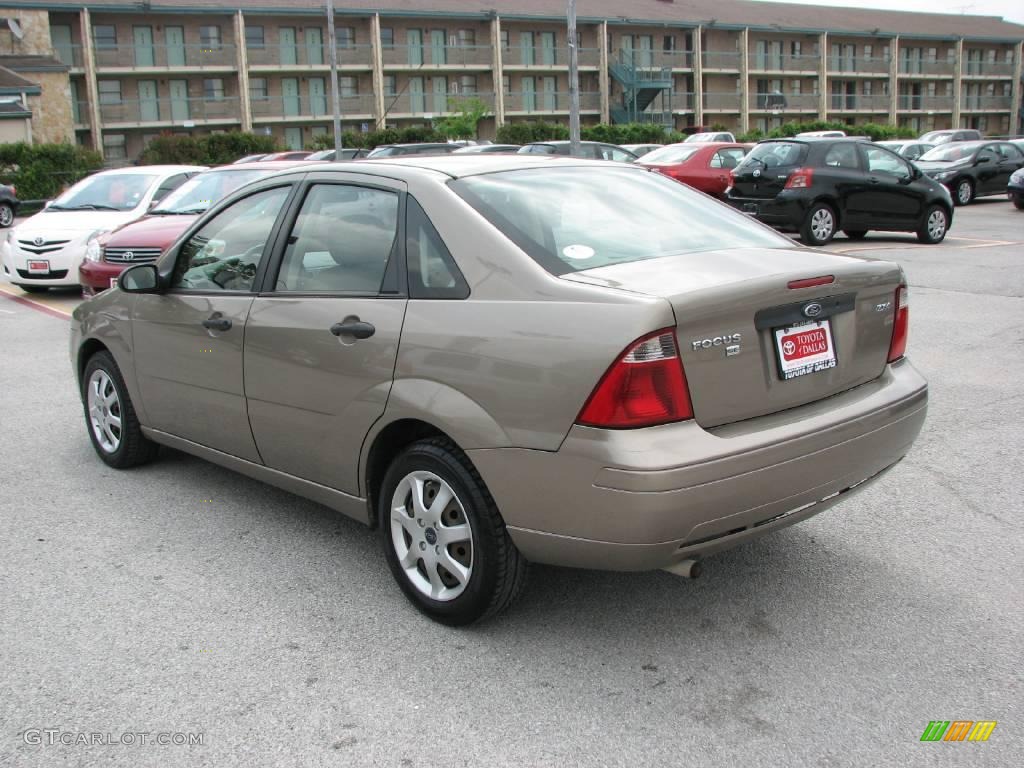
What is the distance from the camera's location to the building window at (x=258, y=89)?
183ft

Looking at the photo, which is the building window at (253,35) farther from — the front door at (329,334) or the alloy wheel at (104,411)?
the front door at (329,334)

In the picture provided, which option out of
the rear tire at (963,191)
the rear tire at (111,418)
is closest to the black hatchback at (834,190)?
the rear tire at (963,191)

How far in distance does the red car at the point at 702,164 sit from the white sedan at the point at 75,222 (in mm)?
9556

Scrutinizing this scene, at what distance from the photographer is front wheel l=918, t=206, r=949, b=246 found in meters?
17.0

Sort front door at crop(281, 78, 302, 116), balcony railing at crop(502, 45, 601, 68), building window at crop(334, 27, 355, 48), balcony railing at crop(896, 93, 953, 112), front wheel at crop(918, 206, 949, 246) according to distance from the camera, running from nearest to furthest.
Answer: front wheel at crop(918, 206, 949, 246) < front door at crop(281, 78, 302, 116) < building window at crop(334, 27, 355, 48) < balcony railing at crop(502, 45, 601, 68) < balcony railing at crop(896, 93, 953, 112)

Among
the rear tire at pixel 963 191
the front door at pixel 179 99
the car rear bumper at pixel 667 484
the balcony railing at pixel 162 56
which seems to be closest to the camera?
the car rear bumper at pixel 667 484

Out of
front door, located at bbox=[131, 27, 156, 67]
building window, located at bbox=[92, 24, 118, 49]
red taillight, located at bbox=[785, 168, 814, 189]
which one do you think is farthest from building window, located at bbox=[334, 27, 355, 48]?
red taillight, located at bbox=[785, 168, 814, 189]

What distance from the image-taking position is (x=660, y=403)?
124 inches

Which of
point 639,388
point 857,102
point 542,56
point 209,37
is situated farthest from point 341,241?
point 857,102

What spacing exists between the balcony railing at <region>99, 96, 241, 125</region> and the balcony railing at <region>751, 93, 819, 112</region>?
109 ft

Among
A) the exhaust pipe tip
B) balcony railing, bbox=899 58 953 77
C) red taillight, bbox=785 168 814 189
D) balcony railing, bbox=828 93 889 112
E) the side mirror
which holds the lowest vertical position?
the exhaust pipe tip

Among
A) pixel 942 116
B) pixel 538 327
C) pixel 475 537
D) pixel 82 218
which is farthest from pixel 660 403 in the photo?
pixel 942 116

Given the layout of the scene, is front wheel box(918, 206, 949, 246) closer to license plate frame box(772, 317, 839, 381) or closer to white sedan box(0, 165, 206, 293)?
white sedan box(0, 165, 206, 293)

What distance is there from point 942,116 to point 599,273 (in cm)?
8272
